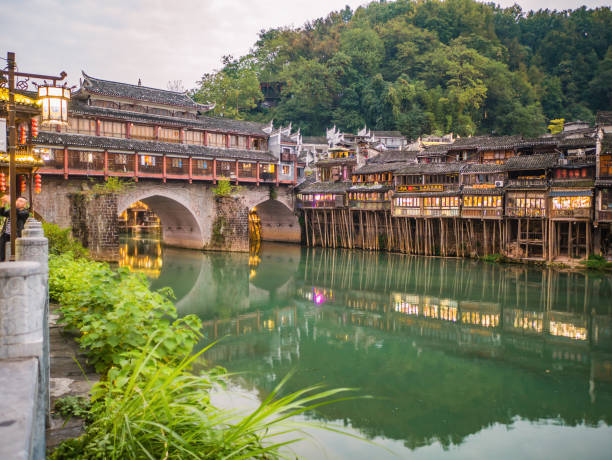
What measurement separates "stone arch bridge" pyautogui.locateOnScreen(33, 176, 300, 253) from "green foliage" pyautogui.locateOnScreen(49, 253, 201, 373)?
66.8 feet

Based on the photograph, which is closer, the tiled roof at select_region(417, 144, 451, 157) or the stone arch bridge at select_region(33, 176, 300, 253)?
the stone arch bridge at select_region(33, 176, 300, 253)

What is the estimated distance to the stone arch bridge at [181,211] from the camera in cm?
2691

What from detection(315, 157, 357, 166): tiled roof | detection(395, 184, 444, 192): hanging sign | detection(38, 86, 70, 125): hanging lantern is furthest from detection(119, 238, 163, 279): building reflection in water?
detection(395, 184, 444, 192): hanging sign

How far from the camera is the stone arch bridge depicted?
26.9 m

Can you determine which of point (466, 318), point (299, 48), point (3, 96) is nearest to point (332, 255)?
point (466, 318)

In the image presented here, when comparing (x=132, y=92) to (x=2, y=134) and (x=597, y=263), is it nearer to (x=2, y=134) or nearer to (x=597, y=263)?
(x=2, y=134)

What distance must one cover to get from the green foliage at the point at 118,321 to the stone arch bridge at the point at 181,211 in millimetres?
20355

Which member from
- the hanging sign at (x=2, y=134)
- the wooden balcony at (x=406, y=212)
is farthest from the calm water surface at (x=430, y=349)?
the wooden balcony at (x=406, y=212)

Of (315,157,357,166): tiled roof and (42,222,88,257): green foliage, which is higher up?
(315,157,357,166): tiled roof

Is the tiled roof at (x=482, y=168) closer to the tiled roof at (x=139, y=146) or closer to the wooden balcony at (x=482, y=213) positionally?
the wooden balcony at (x=482, y=213)

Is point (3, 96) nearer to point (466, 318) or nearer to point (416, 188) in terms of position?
point (466, 318)

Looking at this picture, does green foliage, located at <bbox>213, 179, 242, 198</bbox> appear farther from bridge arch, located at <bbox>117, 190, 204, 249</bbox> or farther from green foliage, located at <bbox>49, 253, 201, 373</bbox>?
green foliage, located at <bbox>49, 253, 201, 373</bbox>

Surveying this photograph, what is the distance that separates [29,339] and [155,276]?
23.0 m

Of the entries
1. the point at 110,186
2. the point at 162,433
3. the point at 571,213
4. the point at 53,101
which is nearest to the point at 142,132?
the point at 110,186
